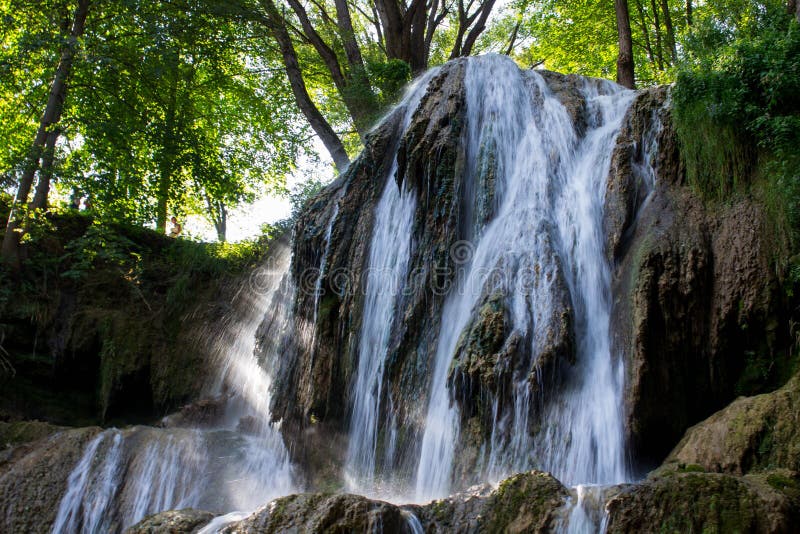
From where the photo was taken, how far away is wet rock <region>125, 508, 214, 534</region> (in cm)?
465

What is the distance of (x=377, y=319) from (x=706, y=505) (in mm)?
4873

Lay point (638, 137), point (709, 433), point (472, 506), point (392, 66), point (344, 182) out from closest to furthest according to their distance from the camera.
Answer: point (472, 506) → point (709, 433) → point (638, 137) → point (344, 182) → point (392, 66)

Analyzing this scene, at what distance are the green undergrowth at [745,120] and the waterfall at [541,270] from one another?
1119 mm

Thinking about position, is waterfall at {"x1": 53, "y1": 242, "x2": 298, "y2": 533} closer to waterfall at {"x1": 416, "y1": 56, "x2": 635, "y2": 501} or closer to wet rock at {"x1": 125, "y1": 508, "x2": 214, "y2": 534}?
wet rock at {"x1": 125, "y1": 508, "x2": 214, "y2": 534}

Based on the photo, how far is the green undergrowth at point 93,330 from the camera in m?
10.5

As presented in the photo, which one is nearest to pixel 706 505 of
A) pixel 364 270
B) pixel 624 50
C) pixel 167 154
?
pixel 364 270

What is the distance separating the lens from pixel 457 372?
6.34 m

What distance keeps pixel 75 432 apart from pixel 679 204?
305 inches

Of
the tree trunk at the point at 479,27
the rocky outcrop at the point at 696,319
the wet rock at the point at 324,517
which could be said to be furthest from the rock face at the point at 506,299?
the tree trunk at the point at 479,27

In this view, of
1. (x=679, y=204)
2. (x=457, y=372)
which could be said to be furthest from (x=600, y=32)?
(x=457, y=372)

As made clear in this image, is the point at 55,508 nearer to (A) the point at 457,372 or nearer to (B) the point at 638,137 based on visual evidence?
(A) the point at 457,372

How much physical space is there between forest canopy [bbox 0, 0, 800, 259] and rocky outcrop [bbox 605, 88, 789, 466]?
3.13 ft

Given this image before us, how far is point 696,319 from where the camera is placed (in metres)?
5.84

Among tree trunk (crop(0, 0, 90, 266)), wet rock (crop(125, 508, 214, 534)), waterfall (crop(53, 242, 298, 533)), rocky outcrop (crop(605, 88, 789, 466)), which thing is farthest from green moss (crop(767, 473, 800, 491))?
tree trunk (crop(0, 0, 90, 266))
